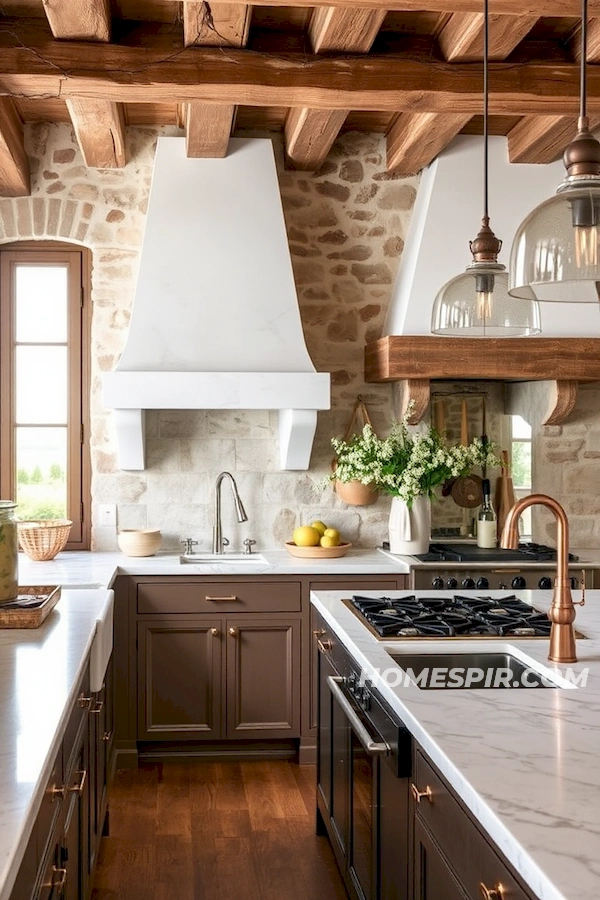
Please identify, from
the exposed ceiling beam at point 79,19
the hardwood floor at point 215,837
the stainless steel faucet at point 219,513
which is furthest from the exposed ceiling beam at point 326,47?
the hardwood floor at point 215,837

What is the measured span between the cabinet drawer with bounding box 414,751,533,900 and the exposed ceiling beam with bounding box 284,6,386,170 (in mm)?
2365

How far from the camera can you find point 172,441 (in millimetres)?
5004

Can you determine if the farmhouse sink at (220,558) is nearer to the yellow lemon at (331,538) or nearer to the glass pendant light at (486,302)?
the yellow lemon at (331,538)

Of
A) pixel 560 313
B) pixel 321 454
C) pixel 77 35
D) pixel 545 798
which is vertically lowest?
pixel 545 798

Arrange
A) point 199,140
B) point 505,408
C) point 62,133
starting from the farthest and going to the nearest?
point 505,408
point 62,133
point 199,140

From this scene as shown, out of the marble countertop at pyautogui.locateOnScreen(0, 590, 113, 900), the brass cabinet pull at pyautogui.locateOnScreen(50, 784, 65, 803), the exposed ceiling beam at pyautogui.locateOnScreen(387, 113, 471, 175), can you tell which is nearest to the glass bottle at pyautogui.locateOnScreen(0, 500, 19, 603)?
the marble countertop at pyautogui.locateOnScreen(0, 590, 113, 900)

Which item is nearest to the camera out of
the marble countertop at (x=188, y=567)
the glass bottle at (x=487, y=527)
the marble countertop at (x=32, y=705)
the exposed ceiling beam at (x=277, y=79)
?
the marble countertop at (x=32, y=705)

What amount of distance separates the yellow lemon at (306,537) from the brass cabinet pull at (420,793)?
2677 mm

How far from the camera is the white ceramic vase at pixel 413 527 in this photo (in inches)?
185

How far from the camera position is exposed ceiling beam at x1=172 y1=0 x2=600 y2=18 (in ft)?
9.54

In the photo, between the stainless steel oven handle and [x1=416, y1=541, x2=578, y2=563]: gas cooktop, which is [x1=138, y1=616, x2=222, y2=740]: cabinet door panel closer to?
[x1=416, y1=541, x2=578, y2=563]: gas cooktop

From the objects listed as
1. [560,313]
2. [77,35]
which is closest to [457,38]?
[77,35]

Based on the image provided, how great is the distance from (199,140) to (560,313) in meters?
1.87

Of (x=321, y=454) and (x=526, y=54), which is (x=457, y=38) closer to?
(x=526, y=54)
